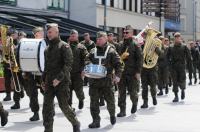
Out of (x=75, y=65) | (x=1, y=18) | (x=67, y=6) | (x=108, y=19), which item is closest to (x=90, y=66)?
(x=75, y=65)

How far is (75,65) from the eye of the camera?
12773 mm

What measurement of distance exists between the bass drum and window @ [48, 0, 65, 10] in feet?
63.1

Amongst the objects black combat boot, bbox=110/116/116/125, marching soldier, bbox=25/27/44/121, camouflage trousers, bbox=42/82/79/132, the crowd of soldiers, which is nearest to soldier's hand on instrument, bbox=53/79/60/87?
the crowd of soldiers

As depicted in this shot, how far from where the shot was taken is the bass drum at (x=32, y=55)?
10711 millimetres

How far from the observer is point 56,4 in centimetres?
3116

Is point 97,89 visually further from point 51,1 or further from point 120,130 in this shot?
point 51,1

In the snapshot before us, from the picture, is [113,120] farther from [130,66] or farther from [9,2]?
[9,2]

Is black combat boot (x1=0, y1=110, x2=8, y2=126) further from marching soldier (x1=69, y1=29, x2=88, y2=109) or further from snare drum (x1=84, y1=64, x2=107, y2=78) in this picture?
marching soldier (x1=69, y1=29, x2=88, y2=109)

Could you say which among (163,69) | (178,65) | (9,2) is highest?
(9,2)

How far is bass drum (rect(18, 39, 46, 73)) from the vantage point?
422 inches

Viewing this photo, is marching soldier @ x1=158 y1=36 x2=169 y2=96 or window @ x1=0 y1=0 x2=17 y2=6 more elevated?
window @ x1=0 y1=0 x2=17 y2=6

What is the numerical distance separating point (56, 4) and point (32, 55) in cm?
2065

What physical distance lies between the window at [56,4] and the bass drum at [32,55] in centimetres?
1924

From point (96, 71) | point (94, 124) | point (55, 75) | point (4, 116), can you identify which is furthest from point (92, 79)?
point (4, 116)
